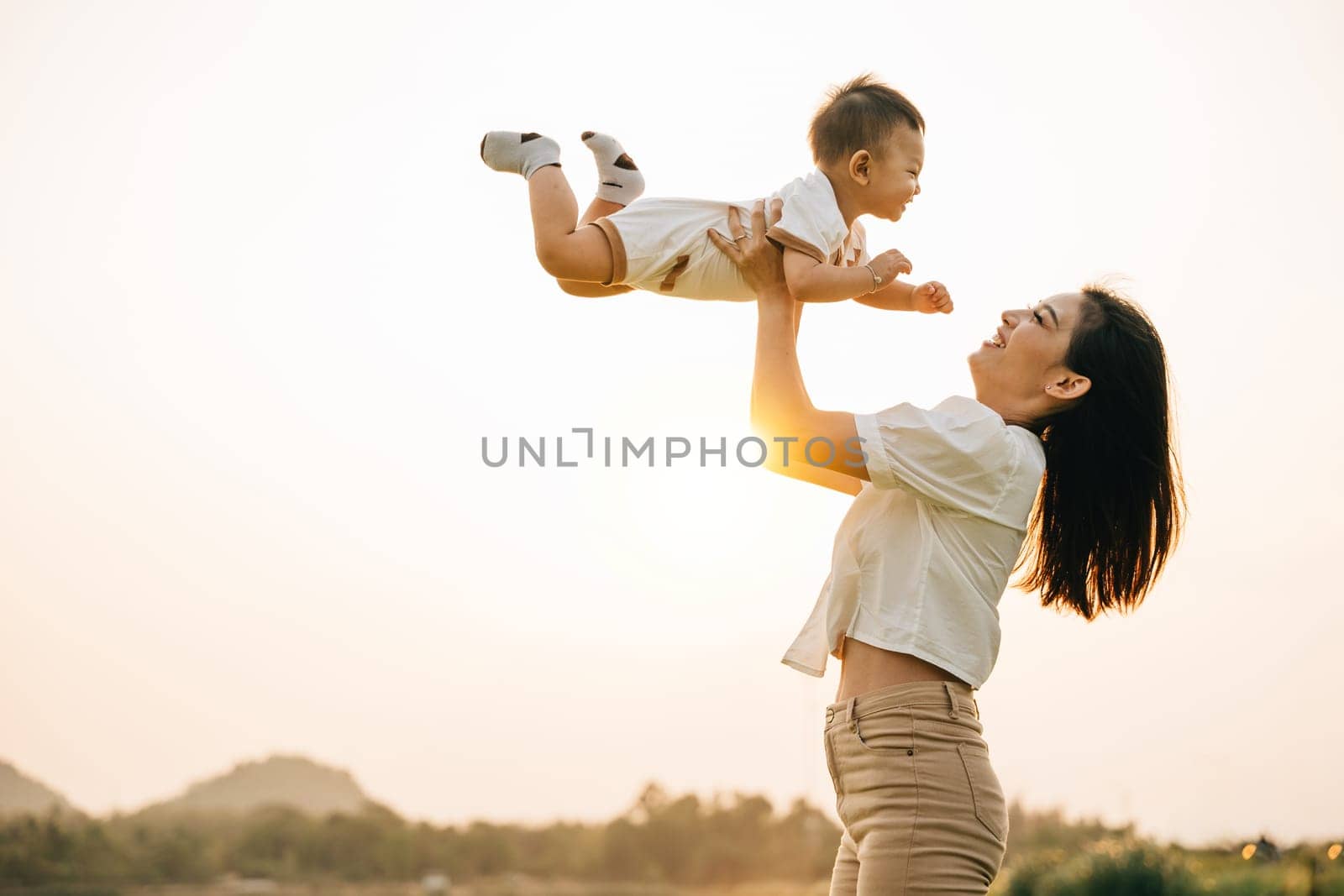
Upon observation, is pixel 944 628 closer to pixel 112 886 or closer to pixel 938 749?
pixel 938 749

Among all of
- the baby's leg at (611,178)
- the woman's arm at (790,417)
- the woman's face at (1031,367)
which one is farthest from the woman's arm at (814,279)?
the baby's leg at (611,178)

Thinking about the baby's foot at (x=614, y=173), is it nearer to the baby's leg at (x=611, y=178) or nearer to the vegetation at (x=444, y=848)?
the baby's leg at (x=611, y=178)

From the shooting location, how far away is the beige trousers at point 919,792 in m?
2.02

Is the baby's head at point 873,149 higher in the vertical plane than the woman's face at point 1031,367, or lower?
higher

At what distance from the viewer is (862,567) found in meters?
2.23

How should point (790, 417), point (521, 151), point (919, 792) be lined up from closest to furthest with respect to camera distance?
point (919, 792) < point (790, 417) < point (521, 151)

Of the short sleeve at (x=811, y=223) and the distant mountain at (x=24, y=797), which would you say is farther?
the distant mountain at (x=24, y=797)

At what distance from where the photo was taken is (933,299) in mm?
2902

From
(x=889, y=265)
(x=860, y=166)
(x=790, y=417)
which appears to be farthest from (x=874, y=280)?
(x=790, y=417)

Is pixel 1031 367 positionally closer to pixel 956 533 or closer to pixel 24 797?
pixel 956 533

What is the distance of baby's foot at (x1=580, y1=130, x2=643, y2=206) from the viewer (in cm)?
299

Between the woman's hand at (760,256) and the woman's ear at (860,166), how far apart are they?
0.26 meters

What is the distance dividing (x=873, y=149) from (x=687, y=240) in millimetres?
501

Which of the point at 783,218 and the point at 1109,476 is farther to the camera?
the point at 783,218
